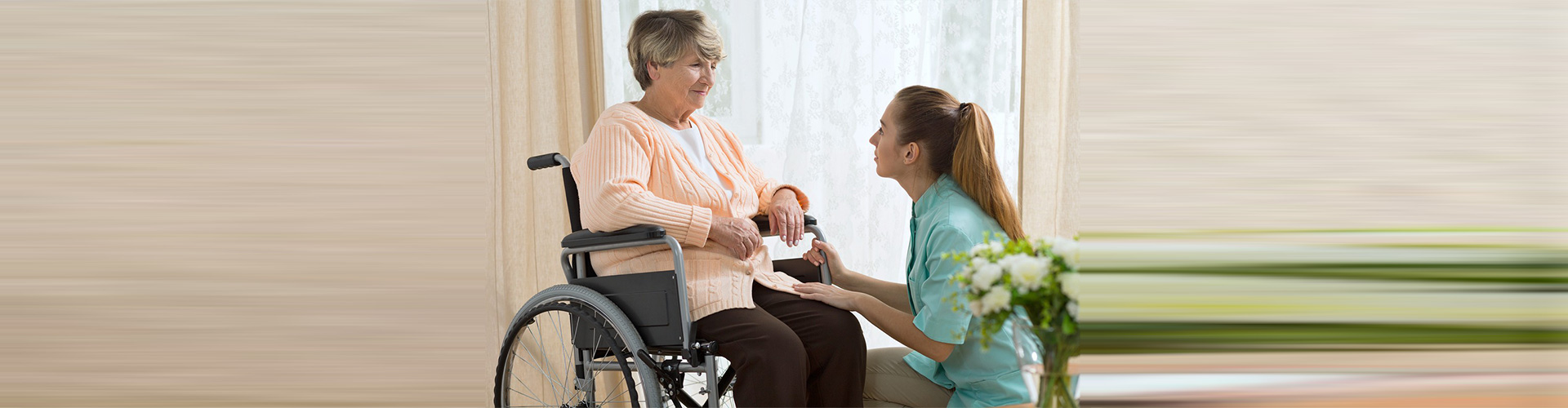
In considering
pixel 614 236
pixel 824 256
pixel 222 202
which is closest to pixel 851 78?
pixel 824 256

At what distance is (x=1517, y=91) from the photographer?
0.56 m

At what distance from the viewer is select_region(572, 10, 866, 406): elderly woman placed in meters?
1.55

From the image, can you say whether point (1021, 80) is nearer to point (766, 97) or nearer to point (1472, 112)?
point (766, 97)

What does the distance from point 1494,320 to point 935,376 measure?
1236mm

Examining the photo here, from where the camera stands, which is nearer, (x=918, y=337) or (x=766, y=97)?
(x=918, y=337)

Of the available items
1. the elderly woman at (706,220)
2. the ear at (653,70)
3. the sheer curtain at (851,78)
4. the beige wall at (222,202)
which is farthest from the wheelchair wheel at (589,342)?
the sheer curtain at (851,78)

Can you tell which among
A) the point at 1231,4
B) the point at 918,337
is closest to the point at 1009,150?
the point at 918,337

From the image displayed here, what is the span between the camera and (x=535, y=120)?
2.54 meters

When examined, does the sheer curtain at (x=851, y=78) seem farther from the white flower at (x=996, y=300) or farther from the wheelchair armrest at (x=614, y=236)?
the white flower at (x=996, y=300)

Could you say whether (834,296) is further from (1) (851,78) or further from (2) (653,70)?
(1) (851,78)

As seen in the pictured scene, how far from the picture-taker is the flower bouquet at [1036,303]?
951mm

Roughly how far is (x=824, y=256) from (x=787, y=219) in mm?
136

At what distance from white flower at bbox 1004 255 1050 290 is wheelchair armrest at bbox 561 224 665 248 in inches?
27.2

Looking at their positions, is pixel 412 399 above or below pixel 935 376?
above
